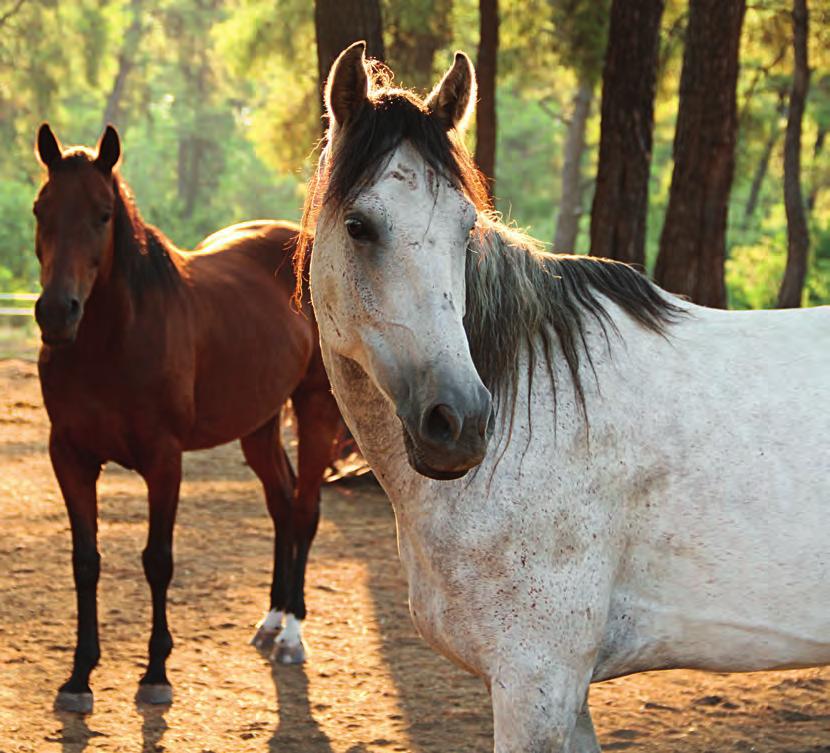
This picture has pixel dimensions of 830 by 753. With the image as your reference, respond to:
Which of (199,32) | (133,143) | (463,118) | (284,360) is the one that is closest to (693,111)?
(284,360)

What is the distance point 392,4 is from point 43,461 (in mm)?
7427

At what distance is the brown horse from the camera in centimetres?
417

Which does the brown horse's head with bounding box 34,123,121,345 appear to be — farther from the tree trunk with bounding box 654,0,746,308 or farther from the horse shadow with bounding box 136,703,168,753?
the tree trunk with bounding box 654,0,746,308

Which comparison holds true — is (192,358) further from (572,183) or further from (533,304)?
(572,183)

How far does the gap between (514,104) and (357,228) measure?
138 feet

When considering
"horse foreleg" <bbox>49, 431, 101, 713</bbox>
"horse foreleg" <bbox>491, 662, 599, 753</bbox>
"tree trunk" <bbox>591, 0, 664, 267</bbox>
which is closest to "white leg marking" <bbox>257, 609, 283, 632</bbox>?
"horse foreleg" <bbox>49, 431, 101, 713</bbox>

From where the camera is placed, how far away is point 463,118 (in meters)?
2.51

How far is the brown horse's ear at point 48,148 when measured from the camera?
164 inches

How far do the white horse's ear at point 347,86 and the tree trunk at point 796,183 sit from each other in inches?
464

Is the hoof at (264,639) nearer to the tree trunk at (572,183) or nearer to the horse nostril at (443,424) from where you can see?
the horse nostril at (443,424)

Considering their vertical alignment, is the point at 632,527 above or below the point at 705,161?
below

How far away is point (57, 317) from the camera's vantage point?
3973 millimetres

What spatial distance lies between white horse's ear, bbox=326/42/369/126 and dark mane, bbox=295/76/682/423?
0.09 ft

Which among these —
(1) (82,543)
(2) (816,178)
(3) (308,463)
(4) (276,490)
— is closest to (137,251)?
(1) (82,543)
